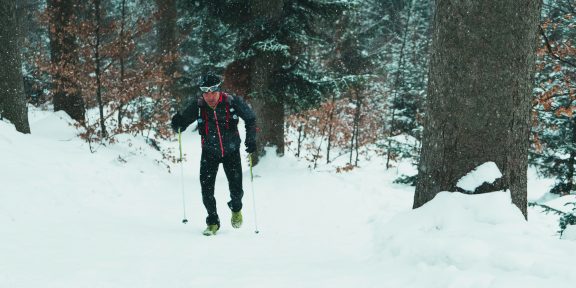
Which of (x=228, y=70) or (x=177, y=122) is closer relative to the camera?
(x=177, y=122)

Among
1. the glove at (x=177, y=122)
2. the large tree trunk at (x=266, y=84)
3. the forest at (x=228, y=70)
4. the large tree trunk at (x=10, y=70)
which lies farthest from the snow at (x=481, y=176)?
the large tree trunk at (x=266, y=84)

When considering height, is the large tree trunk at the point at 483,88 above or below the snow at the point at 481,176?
above

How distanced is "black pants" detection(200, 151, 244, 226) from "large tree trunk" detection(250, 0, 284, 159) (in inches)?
265

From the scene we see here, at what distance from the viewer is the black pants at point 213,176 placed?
234 inches

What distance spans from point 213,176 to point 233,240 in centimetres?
105

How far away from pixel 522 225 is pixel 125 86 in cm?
1019

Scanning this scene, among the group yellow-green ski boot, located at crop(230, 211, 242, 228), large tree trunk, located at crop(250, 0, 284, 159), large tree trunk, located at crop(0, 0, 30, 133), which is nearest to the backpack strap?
yellow-green ski boot, located at crop(230, 211, 242, 228)

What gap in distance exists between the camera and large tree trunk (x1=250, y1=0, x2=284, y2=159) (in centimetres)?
1228

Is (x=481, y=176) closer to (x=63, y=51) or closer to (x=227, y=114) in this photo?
(x=227, y=114)

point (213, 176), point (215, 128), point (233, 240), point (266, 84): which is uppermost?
point (266, 84)

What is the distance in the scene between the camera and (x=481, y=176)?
3828mm

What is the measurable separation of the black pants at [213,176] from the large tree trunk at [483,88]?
2.97 m

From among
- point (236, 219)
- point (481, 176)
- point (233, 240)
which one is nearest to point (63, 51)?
point (236, 219)

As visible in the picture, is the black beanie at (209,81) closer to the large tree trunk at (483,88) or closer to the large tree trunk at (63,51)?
the large tree trunk at (483,88)
